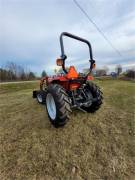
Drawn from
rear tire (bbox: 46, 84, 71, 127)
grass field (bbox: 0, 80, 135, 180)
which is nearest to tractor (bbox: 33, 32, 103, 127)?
rear tire (bbox: 46, 84, 71, 127)

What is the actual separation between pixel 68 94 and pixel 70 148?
1423mm

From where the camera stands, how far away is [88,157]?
8.57 feet

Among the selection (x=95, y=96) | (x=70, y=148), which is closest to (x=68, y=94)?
(x=95, y=96)

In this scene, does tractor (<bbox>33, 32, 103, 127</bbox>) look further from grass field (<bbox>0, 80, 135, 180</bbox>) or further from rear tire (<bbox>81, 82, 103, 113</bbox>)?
grass field (<bbox>0, 80, 135, 180</bbox>)

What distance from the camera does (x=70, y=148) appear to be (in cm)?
281

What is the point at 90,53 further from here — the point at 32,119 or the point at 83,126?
the point at 32,119

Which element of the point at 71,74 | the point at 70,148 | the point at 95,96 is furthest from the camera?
the point at 95,96

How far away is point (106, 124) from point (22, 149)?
83.5 inches

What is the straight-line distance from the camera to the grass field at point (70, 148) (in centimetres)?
231

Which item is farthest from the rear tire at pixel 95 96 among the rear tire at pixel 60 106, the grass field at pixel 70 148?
the rear tire at pixel 60 106

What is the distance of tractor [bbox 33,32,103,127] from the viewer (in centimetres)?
301

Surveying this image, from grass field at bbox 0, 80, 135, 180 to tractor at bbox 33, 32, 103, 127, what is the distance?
362 millimetres

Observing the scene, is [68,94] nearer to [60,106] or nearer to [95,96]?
[95,96]

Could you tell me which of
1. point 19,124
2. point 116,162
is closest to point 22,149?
point 19,124
